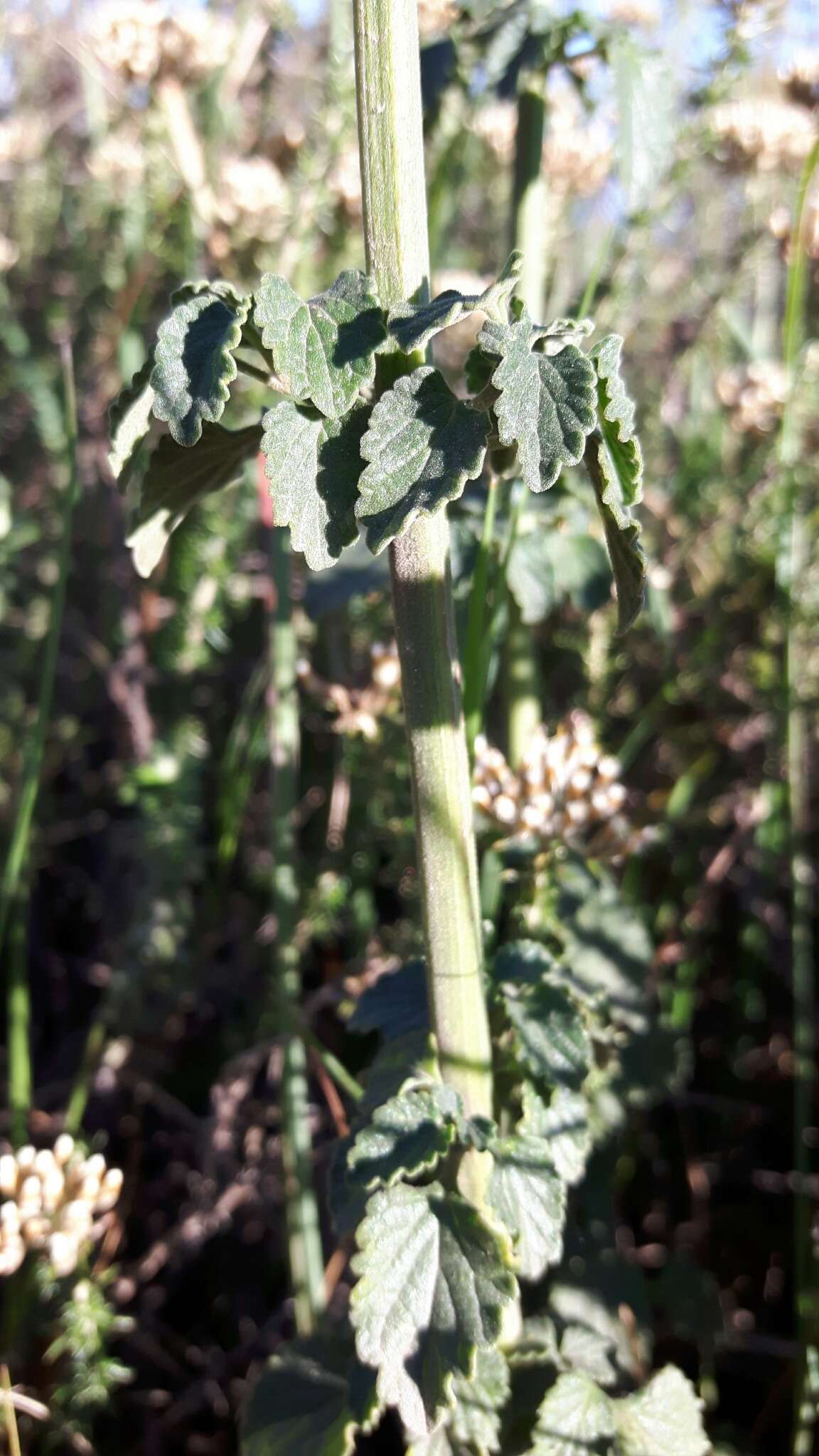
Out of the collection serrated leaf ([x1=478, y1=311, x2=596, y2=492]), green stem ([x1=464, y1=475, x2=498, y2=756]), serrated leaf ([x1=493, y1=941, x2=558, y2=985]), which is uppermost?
serrated leaf ([x1=478, y1=311, x2=596, y2=492])

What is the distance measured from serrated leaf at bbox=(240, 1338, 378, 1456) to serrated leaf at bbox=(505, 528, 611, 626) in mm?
583

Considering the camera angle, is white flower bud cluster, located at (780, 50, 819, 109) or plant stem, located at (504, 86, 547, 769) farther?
white flower bud cluster, located at (780, 50, 819, 109)

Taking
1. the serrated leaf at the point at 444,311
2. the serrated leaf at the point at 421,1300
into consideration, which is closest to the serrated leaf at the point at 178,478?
the serrated leaf at the point at 444,311

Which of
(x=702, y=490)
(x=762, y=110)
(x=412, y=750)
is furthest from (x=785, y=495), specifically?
(x=412, y=750)

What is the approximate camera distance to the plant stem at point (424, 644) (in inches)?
22.2

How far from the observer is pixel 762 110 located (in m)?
1.60

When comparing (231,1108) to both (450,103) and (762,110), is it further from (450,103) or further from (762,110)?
(762,110)

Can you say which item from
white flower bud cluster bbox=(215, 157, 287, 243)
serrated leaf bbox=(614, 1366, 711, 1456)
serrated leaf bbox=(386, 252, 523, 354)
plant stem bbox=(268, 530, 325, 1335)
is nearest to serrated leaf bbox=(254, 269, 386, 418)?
serrated leaf bbox=(386, 252, 523, 354)

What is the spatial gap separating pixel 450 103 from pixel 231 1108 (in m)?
1.01

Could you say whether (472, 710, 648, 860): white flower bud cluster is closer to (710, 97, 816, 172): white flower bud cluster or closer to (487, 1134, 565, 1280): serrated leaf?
(487, 1134, 565, 1280): serrated leaf

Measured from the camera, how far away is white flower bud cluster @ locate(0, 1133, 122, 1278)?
896 millimetres

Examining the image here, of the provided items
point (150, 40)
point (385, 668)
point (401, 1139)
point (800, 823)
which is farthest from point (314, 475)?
point (150, 40)

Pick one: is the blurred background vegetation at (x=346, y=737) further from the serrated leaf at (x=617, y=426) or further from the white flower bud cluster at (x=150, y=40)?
the serrated leaf at (x=617, y=426)

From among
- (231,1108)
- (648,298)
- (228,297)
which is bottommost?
(231,1108)
